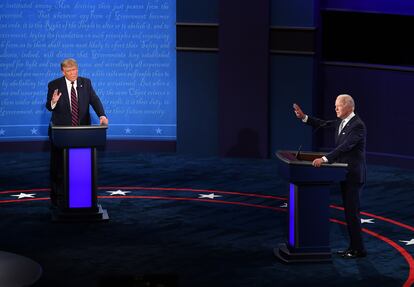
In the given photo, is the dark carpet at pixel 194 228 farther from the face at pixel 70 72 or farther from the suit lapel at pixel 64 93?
the face at pixel 70 72

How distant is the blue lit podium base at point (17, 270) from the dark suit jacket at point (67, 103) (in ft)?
6.76

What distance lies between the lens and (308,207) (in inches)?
330

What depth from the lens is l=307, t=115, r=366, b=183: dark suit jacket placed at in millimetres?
8273

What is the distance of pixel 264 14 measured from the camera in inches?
544

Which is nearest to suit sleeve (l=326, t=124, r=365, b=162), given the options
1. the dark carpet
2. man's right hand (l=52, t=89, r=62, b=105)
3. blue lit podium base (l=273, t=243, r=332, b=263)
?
blue lit podium base (l=273, t=243, r=332, b=263)

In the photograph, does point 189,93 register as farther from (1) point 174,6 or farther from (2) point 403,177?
(2) point 403,177

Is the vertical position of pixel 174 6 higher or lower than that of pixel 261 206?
higher

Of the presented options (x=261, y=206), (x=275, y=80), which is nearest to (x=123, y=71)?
(x=275, y=80)

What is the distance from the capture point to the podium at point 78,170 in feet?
32.5

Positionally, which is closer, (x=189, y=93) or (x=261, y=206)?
(x=261, y=206)

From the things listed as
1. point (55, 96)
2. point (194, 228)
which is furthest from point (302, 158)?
point (55, 96)

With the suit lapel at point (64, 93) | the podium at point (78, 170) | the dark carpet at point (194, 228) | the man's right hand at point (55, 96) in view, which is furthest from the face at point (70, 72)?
the dark carpet at point (194, 228)

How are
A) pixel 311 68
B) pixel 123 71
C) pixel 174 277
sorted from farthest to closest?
pixel 123 71, pixel 311 68, pixel 174 277

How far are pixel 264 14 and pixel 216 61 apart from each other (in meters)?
1.06
